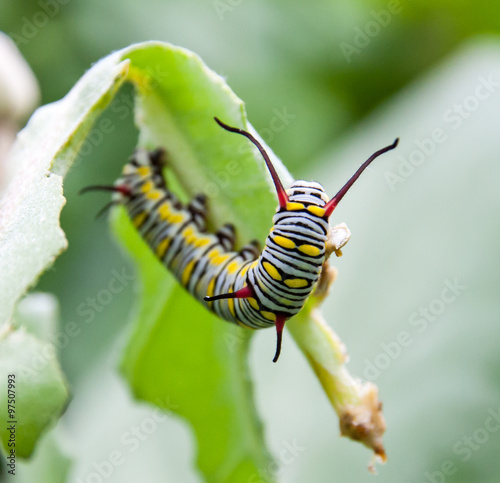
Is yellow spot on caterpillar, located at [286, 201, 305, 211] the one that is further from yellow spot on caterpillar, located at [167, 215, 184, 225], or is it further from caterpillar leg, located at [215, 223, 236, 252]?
yellow spot on caterpillar, located at [167, 215, 184, 225]

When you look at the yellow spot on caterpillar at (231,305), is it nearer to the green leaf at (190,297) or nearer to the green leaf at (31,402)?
the green leaf at (190,297)

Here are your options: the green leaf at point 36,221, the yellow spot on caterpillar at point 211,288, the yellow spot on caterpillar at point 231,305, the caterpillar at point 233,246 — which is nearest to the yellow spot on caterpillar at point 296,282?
the caterpillar at point 233,246

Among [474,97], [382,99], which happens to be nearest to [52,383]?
[474,97]

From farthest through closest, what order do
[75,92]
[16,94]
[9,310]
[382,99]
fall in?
[382,99], [16,94], [75,92], [9,310]

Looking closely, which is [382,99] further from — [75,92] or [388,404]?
[75,92]

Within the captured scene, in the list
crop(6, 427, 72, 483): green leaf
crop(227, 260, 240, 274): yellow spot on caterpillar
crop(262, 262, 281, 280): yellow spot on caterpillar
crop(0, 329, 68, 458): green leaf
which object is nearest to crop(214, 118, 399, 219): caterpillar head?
crop(262, 262, 281, 280): yellow spot on caterpillar

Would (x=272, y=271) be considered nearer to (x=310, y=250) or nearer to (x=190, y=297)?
(x=310, y=250)

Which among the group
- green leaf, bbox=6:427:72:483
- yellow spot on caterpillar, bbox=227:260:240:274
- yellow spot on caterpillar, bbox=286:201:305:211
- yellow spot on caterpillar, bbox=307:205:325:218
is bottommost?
green leaf, bbox=6:427:72:483
